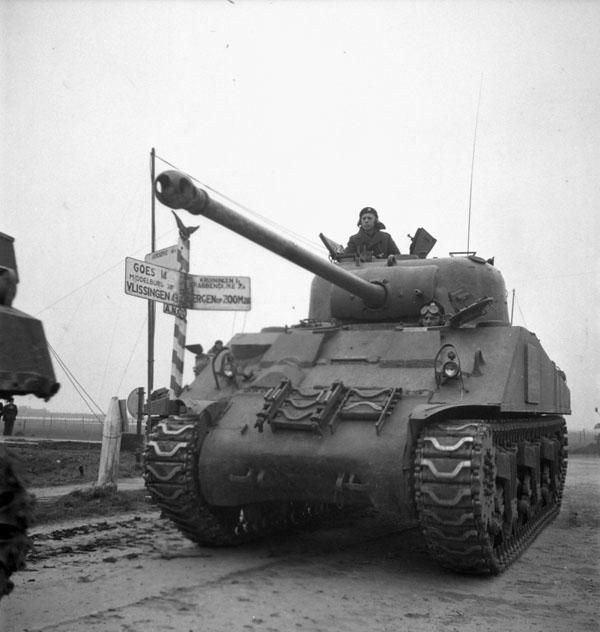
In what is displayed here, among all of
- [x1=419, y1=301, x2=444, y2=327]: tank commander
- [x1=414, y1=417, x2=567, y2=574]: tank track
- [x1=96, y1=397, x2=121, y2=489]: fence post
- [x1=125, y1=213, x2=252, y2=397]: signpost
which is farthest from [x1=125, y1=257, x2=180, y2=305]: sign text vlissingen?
[x1=414, y1=417, x2=567, y2=574]: tank track

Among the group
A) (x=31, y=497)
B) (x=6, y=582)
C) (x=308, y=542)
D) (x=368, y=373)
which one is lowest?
(x=308, y=542)

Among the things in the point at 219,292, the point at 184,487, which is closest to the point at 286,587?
the point at 184,487

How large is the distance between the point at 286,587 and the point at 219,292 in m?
4.34

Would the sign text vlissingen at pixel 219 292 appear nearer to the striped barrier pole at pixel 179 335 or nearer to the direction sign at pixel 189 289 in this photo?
the direction sign at pixel 189 289

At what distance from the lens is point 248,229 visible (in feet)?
19.7

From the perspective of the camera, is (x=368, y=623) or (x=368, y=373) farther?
(x=368, y=373)

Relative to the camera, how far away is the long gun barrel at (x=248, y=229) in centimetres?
506

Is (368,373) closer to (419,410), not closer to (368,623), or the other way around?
(419,410)

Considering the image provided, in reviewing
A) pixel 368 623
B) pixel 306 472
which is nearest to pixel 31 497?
pixel 368 623

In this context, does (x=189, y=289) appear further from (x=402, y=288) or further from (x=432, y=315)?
(x=432, y=315)

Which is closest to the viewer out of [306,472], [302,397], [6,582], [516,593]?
[6,582]

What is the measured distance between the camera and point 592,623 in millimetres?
5348

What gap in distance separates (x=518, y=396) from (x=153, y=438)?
11.5ft

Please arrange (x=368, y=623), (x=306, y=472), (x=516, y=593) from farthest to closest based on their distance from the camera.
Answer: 1. (x=306, y=472)
2. (x=516, y=593)
3. (x=368, y=623)
